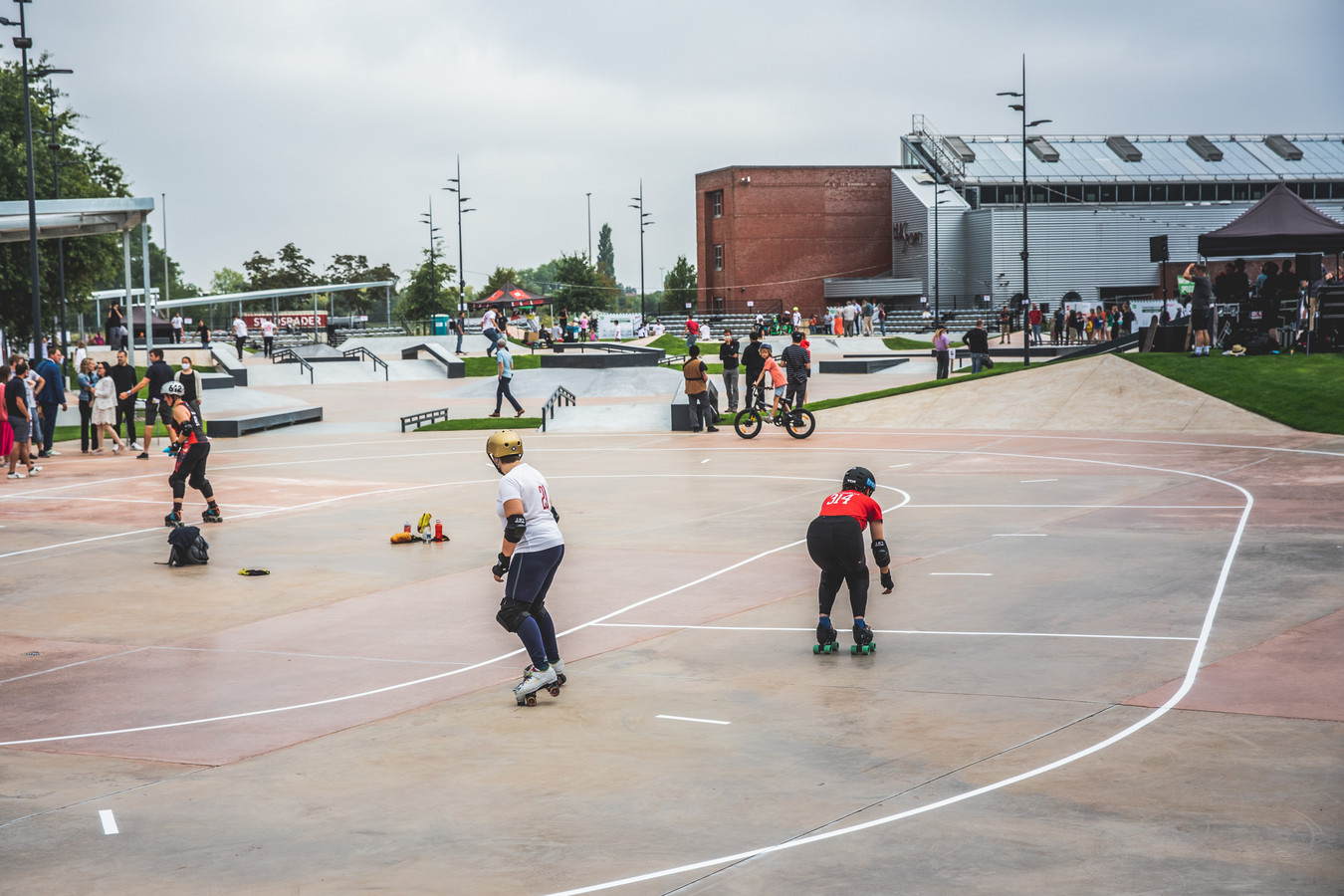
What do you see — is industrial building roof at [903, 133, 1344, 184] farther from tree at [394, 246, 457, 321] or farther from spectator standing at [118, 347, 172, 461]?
spectator standing at [118, 347, 172, 461]

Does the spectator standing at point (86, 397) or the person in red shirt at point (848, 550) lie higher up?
the spectator standing at point (86, 397)

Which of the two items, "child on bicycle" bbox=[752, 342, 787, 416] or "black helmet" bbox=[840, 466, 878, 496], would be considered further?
"child on bicycle" bbox=[752, 342, 787, 416]

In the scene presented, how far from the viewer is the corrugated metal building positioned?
7088 cm

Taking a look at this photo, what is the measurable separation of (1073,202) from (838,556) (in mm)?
70685

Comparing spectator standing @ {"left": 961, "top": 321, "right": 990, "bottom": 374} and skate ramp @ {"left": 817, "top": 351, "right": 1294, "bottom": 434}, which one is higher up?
spectator standing @ {"left": 961, "top": 321, "right": 990, "bottom": 374}

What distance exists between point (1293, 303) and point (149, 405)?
2801 centimetres

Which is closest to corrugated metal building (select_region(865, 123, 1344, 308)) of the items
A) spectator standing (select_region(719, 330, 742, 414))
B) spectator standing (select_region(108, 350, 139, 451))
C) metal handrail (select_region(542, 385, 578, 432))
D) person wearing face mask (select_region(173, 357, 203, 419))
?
metal handrail (select_region(542, 385, 578, 432))

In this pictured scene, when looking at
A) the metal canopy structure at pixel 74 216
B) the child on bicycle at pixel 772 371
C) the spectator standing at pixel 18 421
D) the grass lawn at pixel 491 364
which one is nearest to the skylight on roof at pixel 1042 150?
the grass lawn at pixel 491 364

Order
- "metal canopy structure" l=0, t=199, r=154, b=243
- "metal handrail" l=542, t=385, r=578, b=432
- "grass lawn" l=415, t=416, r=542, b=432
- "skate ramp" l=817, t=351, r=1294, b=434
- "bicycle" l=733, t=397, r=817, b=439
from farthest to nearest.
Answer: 1. "grass lawn" l=415, t=416, r=542, b=432
2. "metal handrail" l=542, t=385, r=578, b=432
3. "metal canopy structure" l=0, t=199, r=154, b=243
4. "skate ramp" l=817, t=351, r=1294, b=434
5. "bicycle" l=733, t=397, r=817, b=439

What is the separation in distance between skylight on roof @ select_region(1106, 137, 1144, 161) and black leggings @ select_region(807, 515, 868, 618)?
76.2 meters

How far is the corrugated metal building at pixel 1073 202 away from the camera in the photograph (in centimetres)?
7088

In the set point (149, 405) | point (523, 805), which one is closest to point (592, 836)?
point (523, 805)

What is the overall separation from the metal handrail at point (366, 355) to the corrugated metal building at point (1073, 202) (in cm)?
3181

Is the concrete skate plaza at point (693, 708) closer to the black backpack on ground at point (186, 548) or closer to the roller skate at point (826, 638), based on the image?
the roller skate at point (826, 638)
